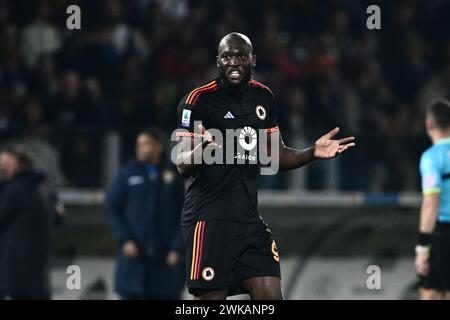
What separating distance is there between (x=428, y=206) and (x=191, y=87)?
6121 mm

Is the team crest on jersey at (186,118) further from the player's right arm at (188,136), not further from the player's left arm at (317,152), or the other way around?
the player's left arm at (317,152)

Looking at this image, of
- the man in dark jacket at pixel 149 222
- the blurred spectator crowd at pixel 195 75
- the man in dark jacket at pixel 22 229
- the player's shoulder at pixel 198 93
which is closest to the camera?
the player's shoulder at pixel 198 93

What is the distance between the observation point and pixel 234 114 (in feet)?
23.5

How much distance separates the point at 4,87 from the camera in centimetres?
1401

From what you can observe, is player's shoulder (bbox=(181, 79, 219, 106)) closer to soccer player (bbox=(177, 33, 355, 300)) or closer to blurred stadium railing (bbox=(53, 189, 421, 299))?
Answer: soccer player (bbox=(177, 33, 355, 300))

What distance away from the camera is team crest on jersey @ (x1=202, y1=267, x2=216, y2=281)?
7012 mm

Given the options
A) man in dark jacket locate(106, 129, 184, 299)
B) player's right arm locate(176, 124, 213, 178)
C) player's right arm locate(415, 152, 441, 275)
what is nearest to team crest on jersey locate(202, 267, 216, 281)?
player's right arm locate(176, 124, 213, 178)

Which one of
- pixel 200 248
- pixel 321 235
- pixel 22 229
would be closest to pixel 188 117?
pixel 200 248

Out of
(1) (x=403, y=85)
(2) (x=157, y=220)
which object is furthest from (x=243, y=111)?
(1) (x=403, y=85)

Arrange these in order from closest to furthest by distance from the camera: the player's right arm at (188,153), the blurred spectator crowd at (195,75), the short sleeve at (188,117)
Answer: the player's right arm at (188,153) < the short sleeve at (188,117) < the blurred spectator crowd at (195,75)

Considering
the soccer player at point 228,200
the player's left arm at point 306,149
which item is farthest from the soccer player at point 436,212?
the soccer player at point 228,200

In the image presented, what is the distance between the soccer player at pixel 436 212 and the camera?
9141 millimetres

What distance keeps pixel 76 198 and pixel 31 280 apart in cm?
320
